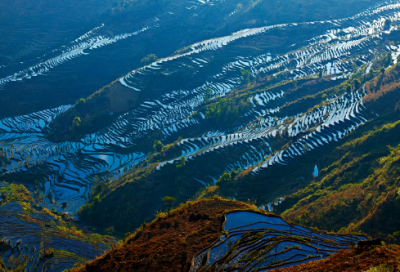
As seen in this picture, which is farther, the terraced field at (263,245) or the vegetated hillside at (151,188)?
the vegetated hillside at (151,188)

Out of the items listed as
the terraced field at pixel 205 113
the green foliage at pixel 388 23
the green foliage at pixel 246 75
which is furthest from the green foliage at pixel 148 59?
the green foliage at pixel 388 23

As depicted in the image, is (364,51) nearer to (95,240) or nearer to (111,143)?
(111,143)

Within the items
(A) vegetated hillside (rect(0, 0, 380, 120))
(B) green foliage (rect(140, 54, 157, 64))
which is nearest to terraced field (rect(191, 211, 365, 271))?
(A) vegetated hillside (rect(0, 0, 380, 120))

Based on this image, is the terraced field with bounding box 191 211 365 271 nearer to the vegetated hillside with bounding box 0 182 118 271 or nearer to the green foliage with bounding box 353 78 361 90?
the vegetated hillside with bounding box 0 182 118 271

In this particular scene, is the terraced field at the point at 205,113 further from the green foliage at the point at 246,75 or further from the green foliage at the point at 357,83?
the green foliage at the point at 357,83

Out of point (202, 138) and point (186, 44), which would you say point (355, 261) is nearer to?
point (202, 138)

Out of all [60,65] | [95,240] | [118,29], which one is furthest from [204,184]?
[118,29]

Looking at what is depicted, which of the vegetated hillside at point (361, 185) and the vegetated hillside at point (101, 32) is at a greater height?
the vegetated hillside at point (101, 32)

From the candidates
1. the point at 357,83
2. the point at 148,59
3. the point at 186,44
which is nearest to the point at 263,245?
the point at 357,83
